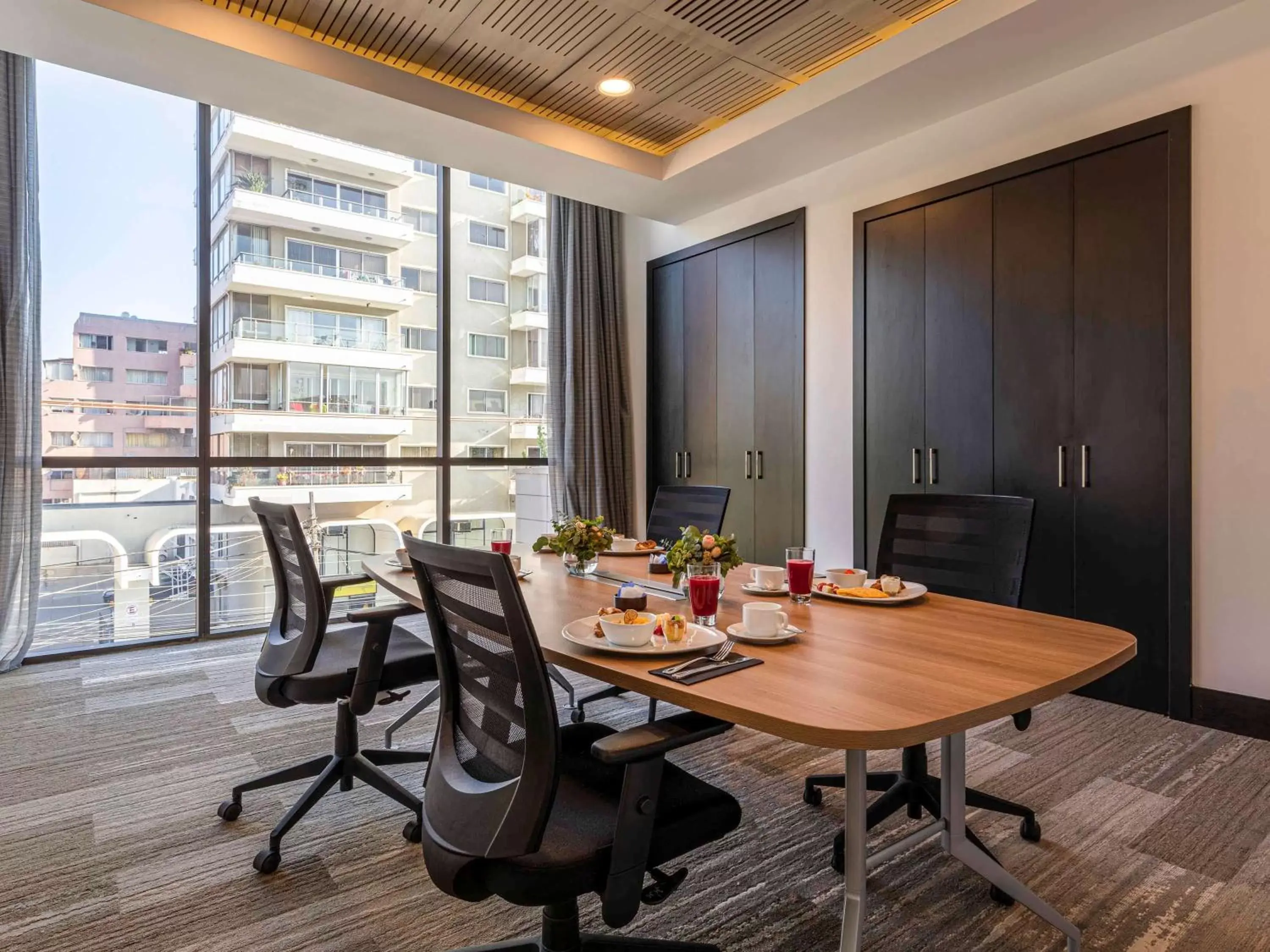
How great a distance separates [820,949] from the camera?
157 centimetres

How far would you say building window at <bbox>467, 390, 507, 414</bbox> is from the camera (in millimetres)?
5023

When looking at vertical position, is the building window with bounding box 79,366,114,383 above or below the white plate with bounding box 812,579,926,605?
above

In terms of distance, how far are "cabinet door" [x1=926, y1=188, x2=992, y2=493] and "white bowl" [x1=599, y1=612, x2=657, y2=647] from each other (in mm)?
2558

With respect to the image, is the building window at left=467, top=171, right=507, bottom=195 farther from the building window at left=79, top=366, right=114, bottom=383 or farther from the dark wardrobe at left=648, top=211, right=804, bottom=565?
the building window at left=79, top=366, right=114, bottom=383

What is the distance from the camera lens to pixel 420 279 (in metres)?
4.82

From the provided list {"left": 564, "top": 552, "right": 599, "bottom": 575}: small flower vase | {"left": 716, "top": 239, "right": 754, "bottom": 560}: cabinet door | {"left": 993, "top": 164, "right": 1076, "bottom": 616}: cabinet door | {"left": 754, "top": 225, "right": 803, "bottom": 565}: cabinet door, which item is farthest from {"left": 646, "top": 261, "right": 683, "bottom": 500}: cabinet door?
{"left": 564, "top": 552, "right": 599, "bottom": 575}: small flower vase

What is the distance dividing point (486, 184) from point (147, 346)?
2341 millimetres

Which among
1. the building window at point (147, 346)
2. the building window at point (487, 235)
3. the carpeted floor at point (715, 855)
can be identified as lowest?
the carpeted floor at point (715, 855)

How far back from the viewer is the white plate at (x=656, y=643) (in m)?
1.43

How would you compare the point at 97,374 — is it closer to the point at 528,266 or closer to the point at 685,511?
the point at 528,266

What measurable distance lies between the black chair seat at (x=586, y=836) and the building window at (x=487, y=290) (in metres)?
4.11

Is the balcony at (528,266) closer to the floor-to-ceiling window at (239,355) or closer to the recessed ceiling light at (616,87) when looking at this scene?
the floor-to-ceiling window at (239,355)

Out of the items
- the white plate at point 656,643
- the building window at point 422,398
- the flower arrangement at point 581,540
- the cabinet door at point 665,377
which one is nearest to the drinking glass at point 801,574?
the white plate at point 656,643

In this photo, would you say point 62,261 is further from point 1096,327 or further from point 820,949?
point 1096,327
